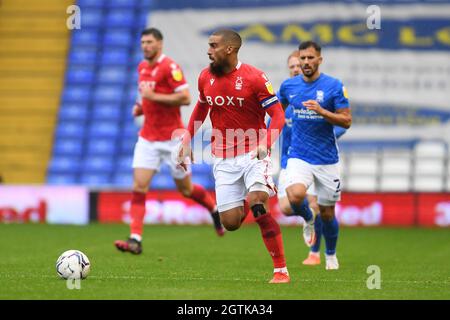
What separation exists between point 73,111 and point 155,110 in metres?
9.53

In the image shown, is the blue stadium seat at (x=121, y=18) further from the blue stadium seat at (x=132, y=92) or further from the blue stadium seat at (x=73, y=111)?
the blue stadium seat at (x=73, y=111)

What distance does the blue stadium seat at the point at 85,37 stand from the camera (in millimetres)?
21922

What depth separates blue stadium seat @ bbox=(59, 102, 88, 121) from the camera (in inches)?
821

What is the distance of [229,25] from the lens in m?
20.9

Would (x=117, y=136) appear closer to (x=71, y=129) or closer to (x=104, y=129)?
(x=104, y=129)

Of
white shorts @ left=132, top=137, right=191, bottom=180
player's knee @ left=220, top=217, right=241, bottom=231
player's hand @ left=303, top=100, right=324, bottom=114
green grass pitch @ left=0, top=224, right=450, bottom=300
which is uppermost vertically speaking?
player's hand @ left=303, top=100, right=324, bottom=114

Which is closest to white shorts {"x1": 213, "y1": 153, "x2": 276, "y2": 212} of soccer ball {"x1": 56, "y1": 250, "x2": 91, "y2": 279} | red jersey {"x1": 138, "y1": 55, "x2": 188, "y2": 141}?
soccer ball {"x1": 56, "y1": 250, "x2": 91, "y2": 279}

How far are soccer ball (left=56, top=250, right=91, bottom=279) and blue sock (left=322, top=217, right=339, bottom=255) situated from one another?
9.49ft

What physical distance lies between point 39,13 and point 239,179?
15.5m

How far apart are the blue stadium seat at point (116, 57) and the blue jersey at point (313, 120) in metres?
11.9

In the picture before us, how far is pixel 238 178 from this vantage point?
8328 mm

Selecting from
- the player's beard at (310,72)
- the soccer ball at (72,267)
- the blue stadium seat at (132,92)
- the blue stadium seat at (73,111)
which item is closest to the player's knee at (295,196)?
the player's beard at (310,72)

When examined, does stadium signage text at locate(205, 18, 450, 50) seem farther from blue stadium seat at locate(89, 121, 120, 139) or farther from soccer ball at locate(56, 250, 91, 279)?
soccer ball at locate(56, 250, 91, 279)
